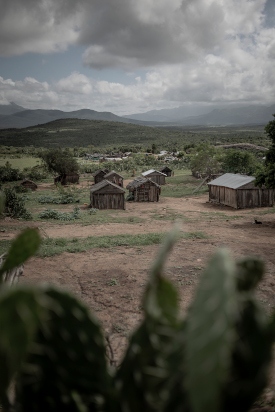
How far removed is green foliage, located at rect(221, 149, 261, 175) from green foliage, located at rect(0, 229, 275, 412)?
38731 millimetres

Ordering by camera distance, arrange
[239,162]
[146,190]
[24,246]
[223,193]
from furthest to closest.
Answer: [239,162]
[146,190]
[223,193]
[24,246]

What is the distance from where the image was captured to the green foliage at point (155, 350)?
634 mm

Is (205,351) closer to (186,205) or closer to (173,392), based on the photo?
(173,392)

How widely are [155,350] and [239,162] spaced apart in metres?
40.0

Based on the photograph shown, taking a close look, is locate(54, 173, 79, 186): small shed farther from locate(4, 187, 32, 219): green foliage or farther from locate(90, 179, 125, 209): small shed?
locate(4, 187, 32, 219): green foliage

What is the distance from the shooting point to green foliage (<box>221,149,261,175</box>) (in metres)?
37.6

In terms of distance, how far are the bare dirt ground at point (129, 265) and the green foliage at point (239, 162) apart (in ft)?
67.2

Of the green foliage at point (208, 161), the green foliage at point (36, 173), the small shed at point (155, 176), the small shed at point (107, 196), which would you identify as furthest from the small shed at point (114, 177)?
the green foliage at point (36, 173)

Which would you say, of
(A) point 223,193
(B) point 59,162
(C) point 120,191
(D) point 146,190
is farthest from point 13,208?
(B) point 59,162

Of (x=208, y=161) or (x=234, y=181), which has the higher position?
(x=208, y=161)

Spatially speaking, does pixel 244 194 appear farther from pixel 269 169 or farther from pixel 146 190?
pixel 146 190

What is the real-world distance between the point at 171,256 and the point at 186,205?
15.9 metres

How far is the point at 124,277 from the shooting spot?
916 centimetres

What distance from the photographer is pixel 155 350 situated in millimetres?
987
